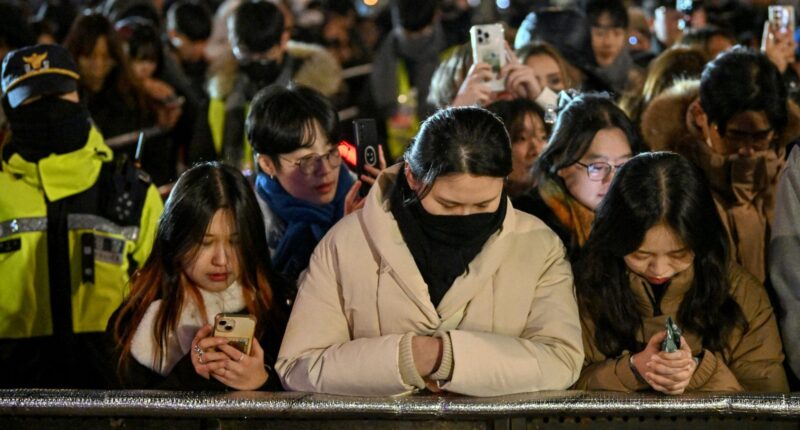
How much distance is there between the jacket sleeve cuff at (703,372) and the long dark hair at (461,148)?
2.81 ft

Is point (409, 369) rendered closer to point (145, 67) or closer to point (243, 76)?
point (243, 76)

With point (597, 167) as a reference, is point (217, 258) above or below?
below

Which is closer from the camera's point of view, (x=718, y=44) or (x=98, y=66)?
(x=718, y=44)

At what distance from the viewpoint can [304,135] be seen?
5.38 m

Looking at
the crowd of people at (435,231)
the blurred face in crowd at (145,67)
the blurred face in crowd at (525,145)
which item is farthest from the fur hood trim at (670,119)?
the blurred face in crowd at (145,67)

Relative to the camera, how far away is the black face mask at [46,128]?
5.51m

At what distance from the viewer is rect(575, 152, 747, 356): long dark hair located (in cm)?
417

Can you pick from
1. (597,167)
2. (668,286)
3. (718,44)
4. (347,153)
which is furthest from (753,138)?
(718,44)

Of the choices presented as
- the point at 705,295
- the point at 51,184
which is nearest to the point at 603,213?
the point at 705,295

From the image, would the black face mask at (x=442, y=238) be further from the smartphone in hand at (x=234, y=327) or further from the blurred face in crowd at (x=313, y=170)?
the blurred face in crowd at (x=313, y=170)

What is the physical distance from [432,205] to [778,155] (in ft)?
6.59

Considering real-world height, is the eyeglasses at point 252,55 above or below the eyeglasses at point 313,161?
above

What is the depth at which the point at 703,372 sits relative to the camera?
406 centimetres

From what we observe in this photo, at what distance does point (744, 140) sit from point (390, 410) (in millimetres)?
2434
